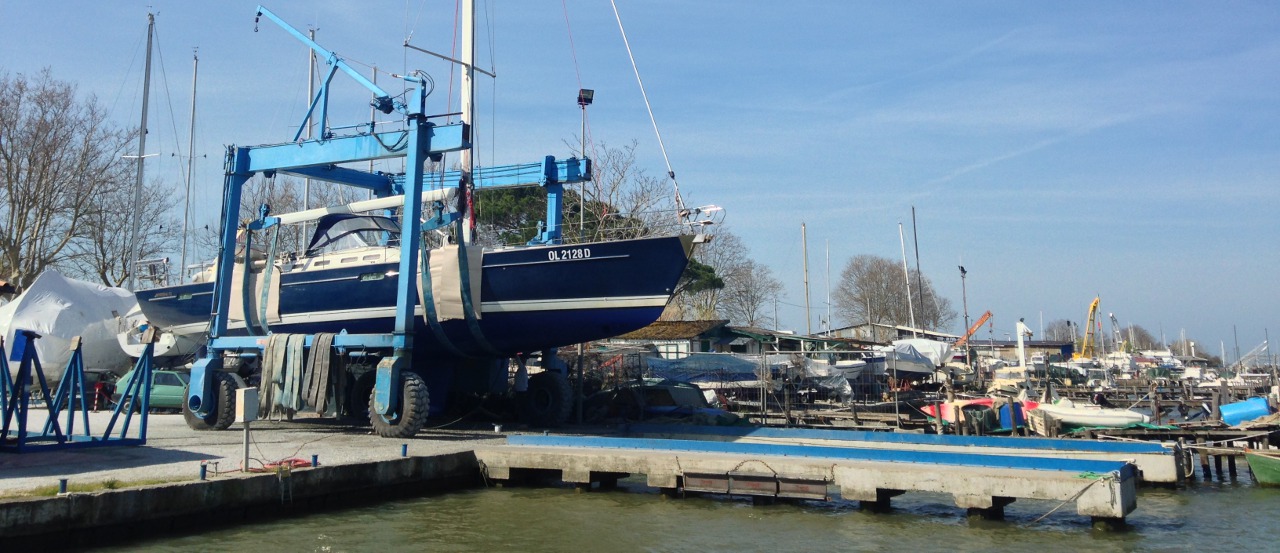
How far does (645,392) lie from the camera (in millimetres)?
21750

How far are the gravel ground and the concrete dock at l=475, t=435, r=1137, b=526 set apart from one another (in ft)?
6.03

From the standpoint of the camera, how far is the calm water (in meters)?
10.4

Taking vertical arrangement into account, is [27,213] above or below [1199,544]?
above

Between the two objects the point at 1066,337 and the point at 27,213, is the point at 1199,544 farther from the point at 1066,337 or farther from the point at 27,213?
the point at 1066,337

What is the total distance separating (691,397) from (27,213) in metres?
24.5

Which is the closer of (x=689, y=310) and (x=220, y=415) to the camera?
(x=220, y=415)

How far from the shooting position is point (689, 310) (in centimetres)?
4522

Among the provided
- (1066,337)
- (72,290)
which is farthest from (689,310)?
(1066,337)

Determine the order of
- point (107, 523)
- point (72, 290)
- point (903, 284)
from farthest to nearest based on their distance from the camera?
point (903, 284), point (72, 290), point (107, 523)

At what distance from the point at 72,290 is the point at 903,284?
2105 inches

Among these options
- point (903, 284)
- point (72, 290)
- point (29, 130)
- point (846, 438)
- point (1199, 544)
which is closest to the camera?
point (1199, 544)

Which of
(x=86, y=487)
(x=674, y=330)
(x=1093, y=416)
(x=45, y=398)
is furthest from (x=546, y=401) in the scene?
(x=1093, y=416)

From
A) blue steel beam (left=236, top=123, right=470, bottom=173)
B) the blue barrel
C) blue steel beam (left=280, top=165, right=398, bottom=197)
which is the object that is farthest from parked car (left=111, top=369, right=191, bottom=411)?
the blue barrel

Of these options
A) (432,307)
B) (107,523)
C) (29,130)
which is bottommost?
(107,523)
